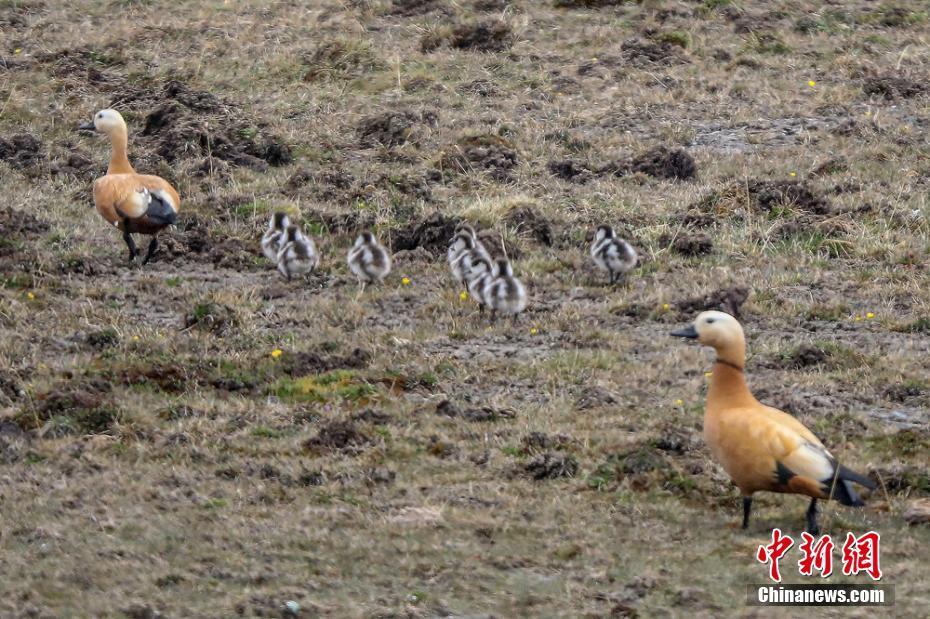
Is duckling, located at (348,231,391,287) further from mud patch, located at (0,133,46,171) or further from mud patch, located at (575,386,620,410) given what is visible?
mud patch, located at (0,133,46,171)

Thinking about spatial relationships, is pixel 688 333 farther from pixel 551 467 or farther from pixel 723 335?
pixel 551 467

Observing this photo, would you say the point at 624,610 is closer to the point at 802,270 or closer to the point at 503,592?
the point at 503,592

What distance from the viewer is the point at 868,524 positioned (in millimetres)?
8586

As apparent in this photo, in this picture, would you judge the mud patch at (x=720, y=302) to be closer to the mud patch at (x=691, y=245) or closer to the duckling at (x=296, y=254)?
the mud patch at (x=691, y=245)

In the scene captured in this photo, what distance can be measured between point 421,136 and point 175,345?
752cm

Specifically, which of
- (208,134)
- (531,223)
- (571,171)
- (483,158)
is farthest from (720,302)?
(208,134)

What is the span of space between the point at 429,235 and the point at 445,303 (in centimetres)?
180

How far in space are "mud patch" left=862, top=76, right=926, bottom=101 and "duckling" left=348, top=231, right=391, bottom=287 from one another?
9170 mm

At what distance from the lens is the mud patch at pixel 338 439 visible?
9773 millimetres

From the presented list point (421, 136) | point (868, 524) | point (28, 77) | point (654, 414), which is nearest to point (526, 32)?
point (421, 136)

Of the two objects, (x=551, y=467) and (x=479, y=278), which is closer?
(x=551, y=467)

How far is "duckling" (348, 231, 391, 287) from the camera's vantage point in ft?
44.8

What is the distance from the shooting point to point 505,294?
496 inches

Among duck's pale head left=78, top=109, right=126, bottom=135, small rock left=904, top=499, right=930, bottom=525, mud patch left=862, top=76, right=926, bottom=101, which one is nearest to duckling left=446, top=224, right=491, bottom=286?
duck's pale head left=78, top=109, right=126, bottom=135
